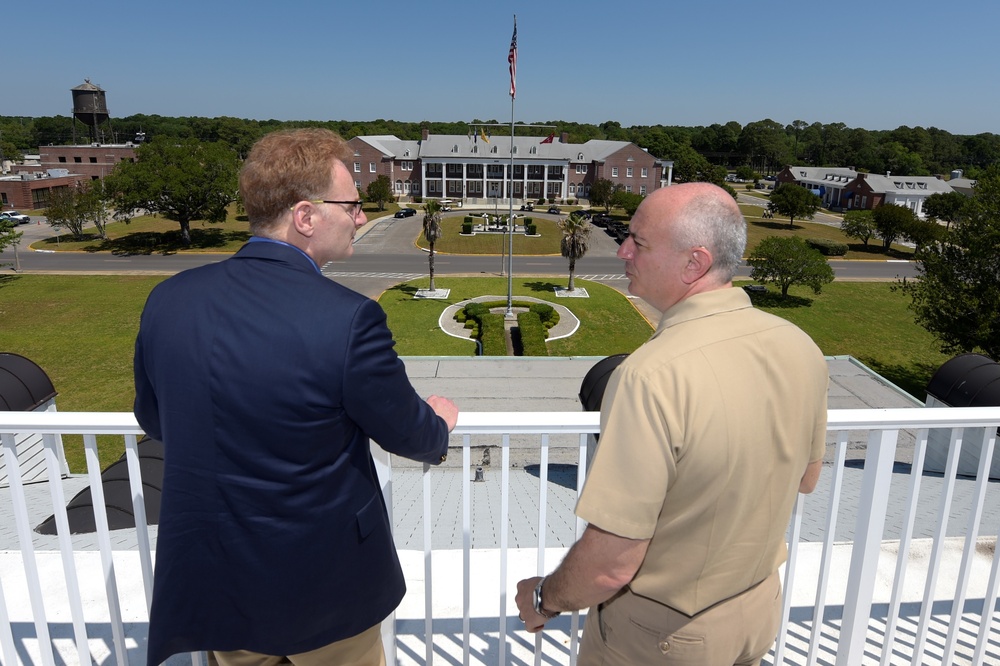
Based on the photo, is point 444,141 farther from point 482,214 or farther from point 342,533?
point 342,533

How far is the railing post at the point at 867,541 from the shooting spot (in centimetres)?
243

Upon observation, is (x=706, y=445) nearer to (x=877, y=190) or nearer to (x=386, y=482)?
(x=386, y=482)

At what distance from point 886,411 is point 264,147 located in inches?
89.0

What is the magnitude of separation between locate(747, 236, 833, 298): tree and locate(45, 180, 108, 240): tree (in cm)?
4535

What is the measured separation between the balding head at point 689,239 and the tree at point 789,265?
3543cm

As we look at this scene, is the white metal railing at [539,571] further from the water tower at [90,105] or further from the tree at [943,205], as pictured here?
the water tower at [90,105]

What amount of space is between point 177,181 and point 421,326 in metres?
25.9

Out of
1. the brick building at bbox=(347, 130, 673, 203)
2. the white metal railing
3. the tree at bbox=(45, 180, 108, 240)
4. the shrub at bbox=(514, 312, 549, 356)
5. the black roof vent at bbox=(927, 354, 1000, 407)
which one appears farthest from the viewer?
the brick building at bbox=(347, 130, 673, 203)

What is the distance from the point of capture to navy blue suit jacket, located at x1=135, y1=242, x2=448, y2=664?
144 cm

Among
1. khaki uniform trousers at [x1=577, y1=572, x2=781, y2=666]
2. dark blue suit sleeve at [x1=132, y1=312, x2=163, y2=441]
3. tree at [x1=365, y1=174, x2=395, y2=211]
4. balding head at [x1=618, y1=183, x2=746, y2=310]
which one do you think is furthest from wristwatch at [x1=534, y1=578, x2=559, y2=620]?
tree at [x1=365, y1=174, x2=395, y2=211]

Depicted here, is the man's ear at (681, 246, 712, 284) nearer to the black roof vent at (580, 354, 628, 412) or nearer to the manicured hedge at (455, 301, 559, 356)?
the black roof vent at (580, 354, 628, 412)

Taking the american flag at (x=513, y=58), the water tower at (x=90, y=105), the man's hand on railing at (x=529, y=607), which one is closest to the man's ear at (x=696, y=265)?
the man's hand on railing at (x=529, y=607)

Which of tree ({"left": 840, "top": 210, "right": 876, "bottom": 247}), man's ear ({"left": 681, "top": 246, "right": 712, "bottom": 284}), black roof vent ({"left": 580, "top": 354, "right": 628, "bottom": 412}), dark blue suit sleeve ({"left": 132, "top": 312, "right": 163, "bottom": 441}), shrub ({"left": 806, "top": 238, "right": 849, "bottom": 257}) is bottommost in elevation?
shrub ({"left": 806, "top": 238, "right": 849, "bottom": 257})

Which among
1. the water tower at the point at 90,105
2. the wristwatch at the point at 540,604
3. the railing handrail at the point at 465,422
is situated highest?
the water tower at the point at 90,105
